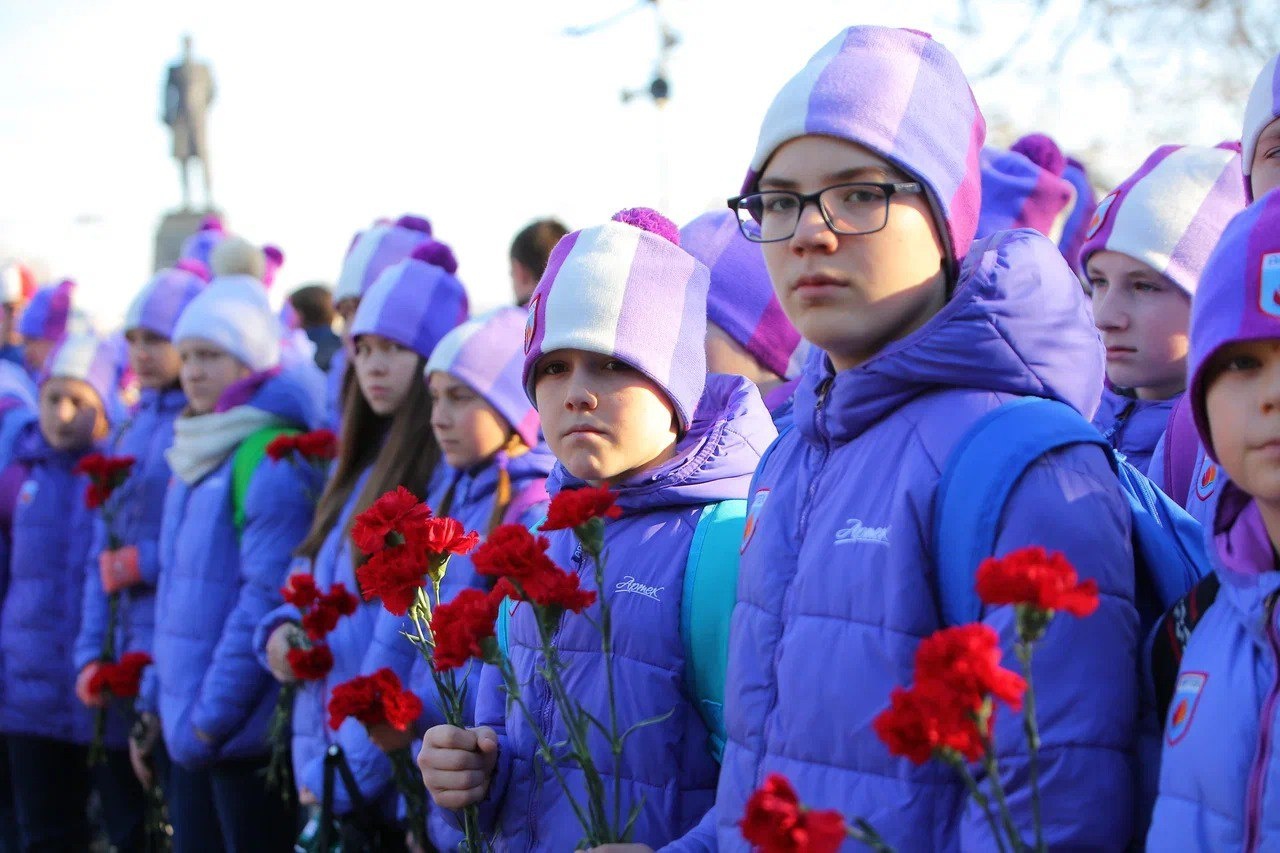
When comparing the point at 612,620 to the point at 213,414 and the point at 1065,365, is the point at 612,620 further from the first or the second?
the point at 213,414

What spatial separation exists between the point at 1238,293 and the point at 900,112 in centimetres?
61

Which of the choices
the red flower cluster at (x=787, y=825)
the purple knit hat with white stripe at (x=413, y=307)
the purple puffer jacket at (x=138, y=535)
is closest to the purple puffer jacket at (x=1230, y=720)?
the red flower cluster at (x=787, y=825)

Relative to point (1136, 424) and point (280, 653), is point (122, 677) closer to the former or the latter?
point (280, 653)

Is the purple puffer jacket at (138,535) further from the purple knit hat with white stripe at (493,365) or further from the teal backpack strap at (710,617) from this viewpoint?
the teal backpack strap at (710,617)

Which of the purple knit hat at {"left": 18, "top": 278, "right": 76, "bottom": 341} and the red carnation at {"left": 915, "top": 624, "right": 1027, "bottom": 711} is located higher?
the purple knit hat at {"left": 18, "top": 278, "right": 76, "bottom": 341}

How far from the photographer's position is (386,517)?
2.34m

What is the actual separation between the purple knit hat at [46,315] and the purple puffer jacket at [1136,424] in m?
7.26

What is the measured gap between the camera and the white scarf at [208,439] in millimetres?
5172

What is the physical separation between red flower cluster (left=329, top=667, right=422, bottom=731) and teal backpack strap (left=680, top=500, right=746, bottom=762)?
2.07ft

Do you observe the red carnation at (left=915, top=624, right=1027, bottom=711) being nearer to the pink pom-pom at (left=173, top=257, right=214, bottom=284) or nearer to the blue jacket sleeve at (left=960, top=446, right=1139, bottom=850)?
the blue jacket sleeve at (left=960, top=446, right=1139, bottom=850)

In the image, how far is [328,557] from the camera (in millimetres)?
4355

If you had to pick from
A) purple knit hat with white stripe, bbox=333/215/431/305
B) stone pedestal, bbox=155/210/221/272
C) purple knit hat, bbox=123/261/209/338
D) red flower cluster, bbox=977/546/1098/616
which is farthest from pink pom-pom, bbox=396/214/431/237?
stone pedestal, bbox=155/210/221/272

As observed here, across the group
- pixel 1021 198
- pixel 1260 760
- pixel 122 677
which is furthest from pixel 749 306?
pixel 122 677

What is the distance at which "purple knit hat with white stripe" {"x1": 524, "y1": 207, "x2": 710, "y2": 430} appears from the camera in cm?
265
